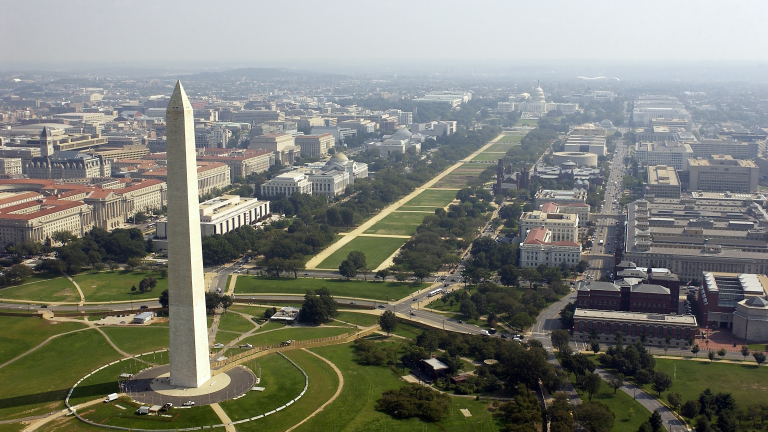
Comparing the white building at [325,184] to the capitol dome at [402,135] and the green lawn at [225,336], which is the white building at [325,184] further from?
the green lawn at [225,336]

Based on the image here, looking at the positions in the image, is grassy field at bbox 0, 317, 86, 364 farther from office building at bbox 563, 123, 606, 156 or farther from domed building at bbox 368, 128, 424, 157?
office building at bbox 563, 123, 606, 156

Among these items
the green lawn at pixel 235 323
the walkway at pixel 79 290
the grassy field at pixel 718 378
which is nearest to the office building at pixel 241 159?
the walkway at pixel 79 290

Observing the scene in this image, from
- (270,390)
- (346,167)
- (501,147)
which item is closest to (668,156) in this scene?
(501,147)

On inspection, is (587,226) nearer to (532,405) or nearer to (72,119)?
(532,405)

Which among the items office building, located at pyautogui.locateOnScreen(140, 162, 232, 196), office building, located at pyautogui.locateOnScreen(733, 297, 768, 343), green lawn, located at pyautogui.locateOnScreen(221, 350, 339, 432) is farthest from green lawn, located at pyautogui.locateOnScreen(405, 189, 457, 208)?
green lawn, located at pyautogui.locateOnScreen(221, 350, 339, 432)

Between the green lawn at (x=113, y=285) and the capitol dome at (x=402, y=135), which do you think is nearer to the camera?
the green lawn at (x=113, y=285)
